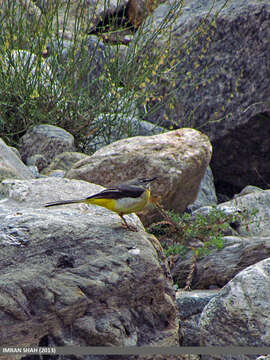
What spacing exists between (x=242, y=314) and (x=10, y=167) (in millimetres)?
3032

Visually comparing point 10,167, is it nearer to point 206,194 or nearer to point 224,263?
point 224,263

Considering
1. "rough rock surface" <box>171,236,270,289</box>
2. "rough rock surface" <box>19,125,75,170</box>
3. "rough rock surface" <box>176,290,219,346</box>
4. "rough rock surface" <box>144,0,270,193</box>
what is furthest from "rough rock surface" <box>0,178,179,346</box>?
"rough rock surface" <box>144,0,270,193</box>

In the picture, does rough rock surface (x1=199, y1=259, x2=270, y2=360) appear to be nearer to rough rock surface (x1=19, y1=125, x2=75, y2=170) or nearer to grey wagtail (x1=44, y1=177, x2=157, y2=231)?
grey wagtail (x1=44, y1=177, x2=157, y2=231)

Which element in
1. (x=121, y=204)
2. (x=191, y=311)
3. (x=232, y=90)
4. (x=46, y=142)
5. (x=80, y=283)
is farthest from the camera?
(x=232, y=90)

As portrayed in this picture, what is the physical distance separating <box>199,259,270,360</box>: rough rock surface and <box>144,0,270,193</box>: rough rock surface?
15.6 ft

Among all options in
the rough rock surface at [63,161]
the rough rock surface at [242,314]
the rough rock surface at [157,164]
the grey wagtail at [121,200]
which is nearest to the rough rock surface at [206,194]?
the rough rock surface at [157,164]

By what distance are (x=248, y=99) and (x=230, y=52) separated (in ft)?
2.83

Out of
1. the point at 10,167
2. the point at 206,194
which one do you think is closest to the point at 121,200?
the point at 10,167

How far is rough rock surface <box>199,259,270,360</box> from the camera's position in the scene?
369 centimetres

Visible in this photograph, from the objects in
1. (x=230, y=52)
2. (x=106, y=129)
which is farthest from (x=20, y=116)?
(x=230, y=52)

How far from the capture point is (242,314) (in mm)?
3734

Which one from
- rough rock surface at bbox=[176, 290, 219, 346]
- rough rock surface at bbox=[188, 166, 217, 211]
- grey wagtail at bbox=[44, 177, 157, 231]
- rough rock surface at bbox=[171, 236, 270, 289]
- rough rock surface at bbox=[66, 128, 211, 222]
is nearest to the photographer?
grey wagtail at bbox=[44, 177, 157, 231]

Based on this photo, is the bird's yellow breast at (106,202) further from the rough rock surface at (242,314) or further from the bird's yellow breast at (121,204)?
the rough rock surface at (242,314)

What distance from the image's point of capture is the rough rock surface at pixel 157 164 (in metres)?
6.45
